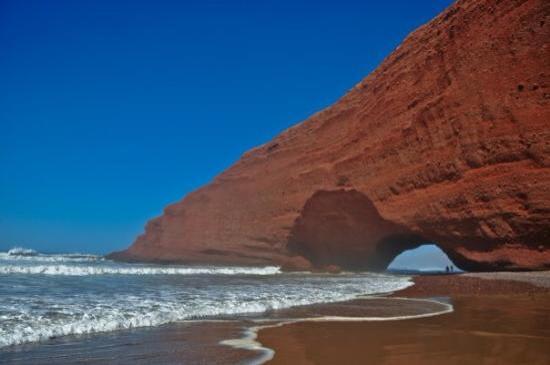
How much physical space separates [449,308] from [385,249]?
21918 millimetres

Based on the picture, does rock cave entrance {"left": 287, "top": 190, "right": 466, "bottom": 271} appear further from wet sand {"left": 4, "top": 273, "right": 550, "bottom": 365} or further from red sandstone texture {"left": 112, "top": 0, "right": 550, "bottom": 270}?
wet sand {"left": 4, "top": 273, "right": 550, "bottom": 365}

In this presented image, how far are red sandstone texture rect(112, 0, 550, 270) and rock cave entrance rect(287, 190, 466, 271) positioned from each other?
0.31ft

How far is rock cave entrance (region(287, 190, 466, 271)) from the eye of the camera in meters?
28.3

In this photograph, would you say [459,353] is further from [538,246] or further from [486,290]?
[538,246]

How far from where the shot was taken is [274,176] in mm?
41094

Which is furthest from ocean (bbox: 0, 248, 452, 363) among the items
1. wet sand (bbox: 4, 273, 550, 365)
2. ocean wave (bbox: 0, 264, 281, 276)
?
ocean wave (bbox: 0, 264, 281, 276)

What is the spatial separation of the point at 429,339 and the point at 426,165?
20.9m

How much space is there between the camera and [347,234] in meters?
30.7

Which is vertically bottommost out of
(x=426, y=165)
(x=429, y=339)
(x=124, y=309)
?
(x=429, y=339)

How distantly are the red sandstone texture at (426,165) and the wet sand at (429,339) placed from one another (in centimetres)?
1262

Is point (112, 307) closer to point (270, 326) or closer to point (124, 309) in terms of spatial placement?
point (124, 309)

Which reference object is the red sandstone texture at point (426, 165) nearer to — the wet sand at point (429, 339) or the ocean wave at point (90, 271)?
the ocean wave at point (90, 271)

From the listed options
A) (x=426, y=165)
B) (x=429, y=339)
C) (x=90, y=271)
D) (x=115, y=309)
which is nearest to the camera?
(x=429, y=339)

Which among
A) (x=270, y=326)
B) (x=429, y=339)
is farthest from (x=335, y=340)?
(x=270, y=326)
